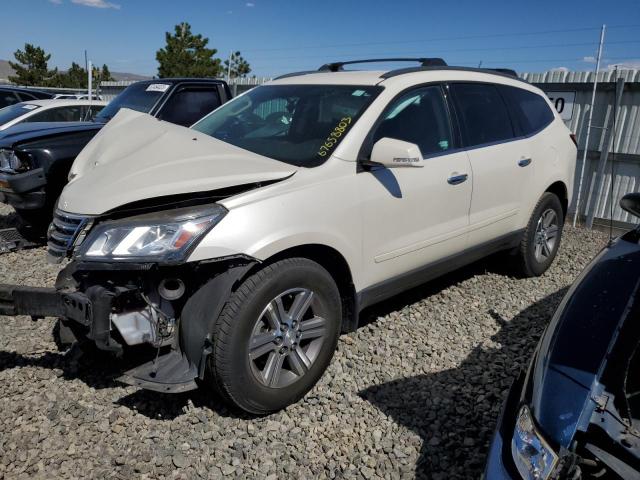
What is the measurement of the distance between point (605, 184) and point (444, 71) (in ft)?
18.4

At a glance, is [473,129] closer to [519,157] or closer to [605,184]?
[519,157]

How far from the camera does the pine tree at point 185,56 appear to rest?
3241 cm

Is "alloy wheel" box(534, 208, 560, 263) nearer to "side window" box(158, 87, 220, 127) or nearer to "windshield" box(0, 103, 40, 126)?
"side window" box(158, 87, 220, 127)

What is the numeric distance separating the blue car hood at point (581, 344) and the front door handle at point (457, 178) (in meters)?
1.53

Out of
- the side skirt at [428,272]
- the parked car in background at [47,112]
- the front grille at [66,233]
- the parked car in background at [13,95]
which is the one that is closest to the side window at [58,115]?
the parked car in background at [47,112]

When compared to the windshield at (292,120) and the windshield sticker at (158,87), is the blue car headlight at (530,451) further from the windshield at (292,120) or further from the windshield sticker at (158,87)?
the windshield sticker at (158,87)

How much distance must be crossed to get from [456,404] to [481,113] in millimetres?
2299

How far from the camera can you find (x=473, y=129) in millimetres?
4000

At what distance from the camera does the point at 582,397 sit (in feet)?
5.37

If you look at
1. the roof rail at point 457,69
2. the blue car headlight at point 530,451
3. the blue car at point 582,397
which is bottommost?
the blue car headlight at point 530,451

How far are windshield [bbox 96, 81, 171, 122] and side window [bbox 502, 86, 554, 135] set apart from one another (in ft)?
15.5

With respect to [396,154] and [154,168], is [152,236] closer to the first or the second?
[154,168]

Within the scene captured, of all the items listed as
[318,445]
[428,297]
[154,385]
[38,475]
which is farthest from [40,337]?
[428,297]

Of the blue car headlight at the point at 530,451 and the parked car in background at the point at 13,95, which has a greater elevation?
the parked car in background at the point at 13,95
